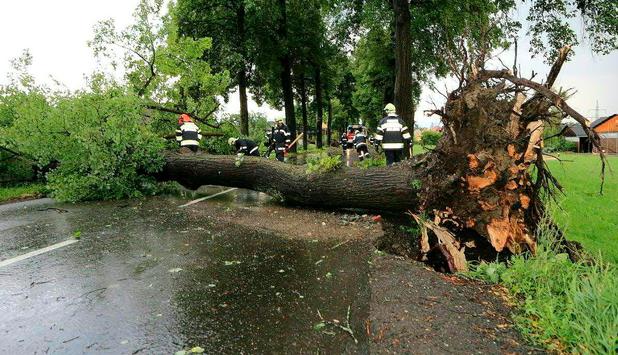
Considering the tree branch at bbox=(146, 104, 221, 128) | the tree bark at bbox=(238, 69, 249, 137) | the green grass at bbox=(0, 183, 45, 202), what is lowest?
the green grass at bbox=(0, 183, 45, 202)

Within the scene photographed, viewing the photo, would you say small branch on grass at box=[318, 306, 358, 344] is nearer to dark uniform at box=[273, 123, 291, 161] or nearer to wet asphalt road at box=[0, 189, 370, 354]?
wet asphalt road at box=[0, 189, 370, 354]

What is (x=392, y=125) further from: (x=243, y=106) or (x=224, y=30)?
(x=224, y=30)

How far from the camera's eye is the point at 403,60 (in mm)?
10273

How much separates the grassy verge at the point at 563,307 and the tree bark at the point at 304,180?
86.1 inches

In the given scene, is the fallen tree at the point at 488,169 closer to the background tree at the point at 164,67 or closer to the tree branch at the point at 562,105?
the tree branch at the point at 562,105

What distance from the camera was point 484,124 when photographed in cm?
443

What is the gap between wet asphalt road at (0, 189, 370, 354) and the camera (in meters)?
2.54

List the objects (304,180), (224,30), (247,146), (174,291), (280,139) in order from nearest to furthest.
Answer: (174,291), (304,180), (247,146), (280,139), (224,30)

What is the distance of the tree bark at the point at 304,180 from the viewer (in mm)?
5659

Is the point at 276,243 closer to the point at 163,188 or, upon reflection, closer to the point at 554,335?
Result: the point at 554,335

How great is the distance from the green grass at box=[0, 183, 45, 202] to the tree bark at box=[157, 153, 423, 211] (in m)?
2.92

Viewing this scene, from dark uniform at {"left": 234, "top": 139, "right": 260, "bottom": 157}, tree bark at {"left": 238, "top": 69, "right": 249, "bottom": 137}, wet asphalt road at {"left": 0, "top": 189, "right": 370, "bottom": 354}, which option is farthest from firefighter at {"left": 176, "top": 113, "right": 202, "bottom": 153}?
tree bark at {"left": 238, "top": 69, "right": 249, "bottom": 137}

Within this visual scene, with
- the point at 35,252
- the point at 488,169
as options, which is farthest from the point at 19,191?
the point at 488,169

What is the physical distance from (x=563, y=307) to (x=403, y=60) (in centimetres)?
868
